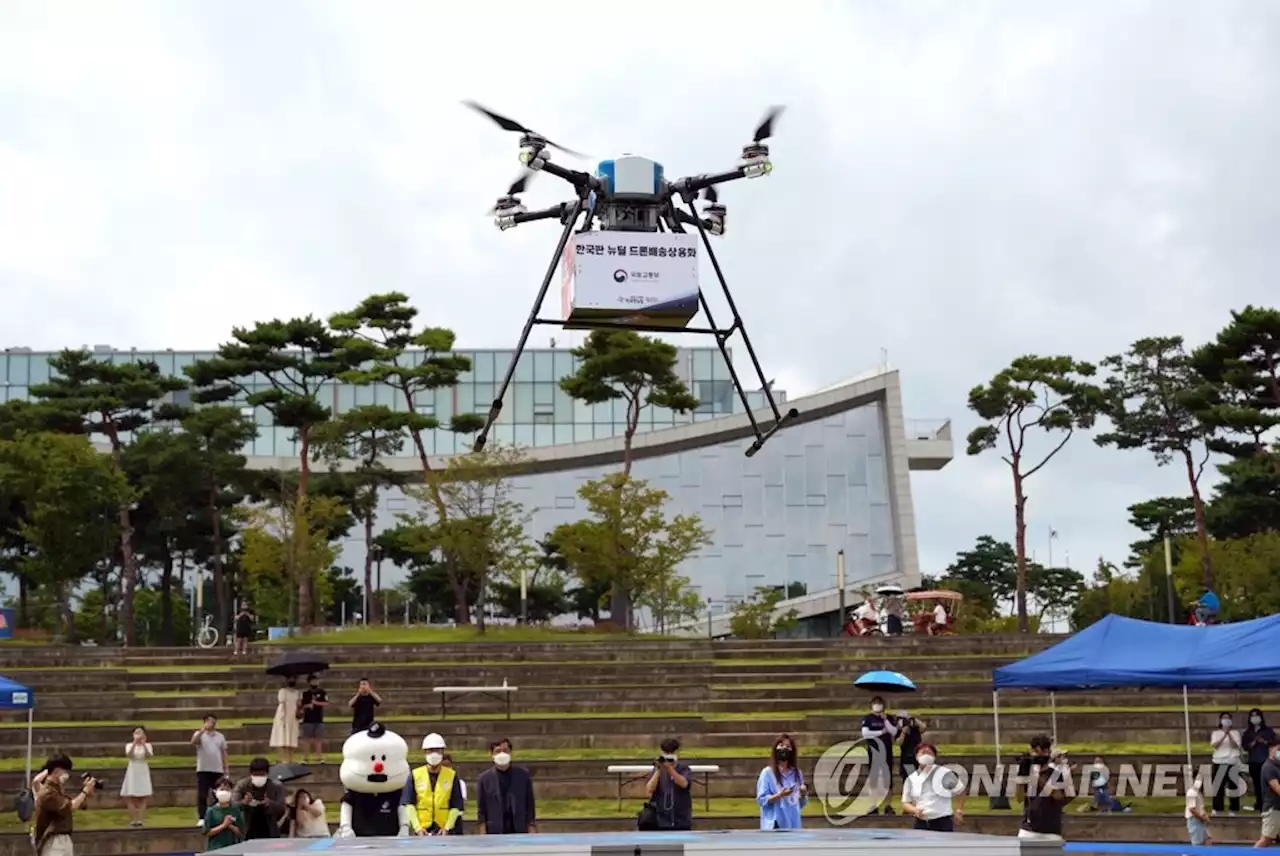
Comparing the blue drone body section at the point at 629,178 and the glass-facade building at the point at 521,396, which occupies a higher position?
the glass-facade building at the point at 521,396

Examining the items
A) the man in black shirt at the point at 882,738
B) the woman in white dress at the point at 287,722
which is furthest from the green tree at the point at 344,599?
the man in black shirt at the point at 882,738

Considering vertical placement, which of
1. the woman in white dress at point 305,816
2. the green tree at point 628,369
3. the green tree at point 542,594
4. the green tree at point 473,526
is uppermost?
the green tree at point 628,369

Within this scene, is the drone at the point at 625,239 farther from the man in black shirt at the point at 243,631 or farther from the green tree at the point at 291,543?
the green tree at the point at 291,543

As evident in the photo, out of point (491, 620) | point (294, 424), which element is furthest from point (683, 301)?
point (491, 620)

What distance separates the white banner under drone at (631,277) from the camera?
1784cm

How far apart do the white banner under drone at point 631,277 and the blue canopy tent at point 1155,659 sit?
698 cm

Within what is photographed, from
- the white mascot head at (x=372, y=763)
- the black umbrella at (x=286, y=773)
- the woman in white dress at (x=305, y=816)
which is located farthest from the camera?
the black umbrella at (x=286, y=773)

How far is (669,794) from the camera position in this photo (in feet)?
50.8

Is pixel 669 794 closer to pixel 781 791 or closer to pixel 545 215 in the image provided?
pixel 781 791

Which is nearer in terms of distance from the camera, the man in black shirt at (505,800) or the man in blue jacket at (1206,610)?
the man in black shirt at (505,800)

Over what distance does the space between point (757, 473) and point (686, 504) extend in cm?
305

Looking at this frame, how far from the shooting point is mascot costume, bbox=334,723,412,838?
13148mm

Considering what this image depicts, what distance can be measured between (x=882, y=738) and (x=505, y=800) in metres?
7.14

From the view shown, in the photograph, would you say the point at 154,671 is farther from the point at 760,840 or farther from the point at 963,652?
the point at 760,840
